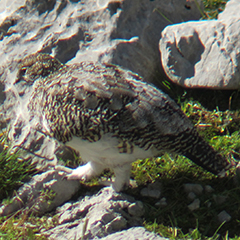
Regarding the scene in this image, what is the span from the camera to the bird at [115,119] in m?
3.54

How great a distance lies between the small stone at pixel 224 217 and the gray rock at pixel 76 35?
197cm

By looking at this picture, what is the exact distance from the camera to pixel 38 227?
12.3 ft

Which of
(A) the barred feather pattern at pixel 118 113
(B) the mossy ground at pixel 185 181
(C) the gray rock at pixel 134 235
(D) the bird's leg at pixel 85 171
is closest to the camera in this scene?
(C) the gray rock at pixel 134 235

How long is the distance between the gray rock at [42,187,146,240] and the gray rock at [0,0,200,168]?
124cm

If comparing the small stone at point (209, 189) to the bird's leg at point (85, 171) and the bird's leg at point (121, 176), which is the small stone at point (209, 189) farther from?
the bird's leg at point (85, 171)

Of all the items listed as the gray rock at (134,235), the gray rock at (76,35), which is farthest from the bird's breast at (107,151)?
the gray rock at (76,35)

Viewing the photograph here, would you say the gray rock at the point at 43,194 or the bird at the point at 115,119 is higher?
the bird at the point at 115,119

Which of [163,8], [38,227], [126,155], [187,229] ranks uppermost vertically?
[163,8]

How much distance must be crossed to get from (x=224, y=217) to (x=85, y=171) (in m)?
1.40

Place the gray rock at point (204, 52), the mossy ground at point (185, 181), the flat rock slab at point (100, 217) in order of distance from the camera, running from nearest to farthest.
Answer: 1. the flat rock slab at point (100, 217)
2. the mossy ground at point (185, 181)
3. the gray rock at point (204, 52)

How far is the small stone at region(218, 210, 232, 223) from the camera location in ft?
12.2

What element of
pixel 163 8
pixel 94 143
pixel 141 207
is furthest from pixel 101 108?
pixel 163 8

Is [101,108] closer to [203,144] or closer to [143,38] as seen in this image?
[203,144]

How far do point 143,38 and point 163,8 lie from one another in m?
0.53
